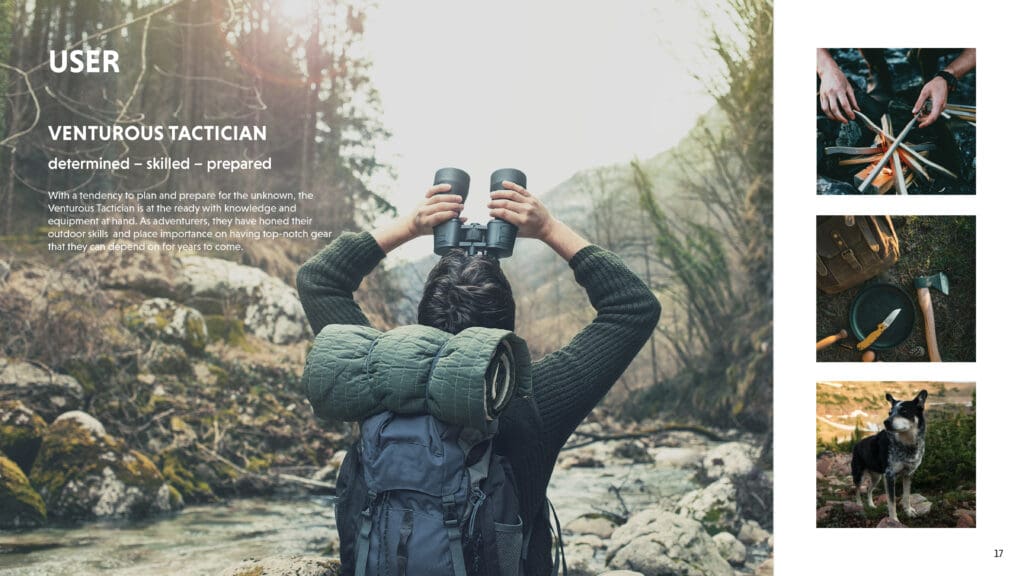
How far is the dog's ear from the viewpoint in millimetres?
3678

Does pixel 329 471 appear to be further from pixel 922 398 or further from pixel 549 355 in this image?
pixel 922 398

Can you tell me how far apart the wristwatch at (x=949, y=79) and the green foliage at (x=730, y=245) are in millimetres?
658

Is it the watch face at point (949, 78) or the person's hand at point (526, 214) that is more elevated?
the watch face at point (949, 78)

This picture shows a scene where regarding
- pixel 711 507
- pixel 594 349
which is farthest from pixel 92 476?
pixel 711 507

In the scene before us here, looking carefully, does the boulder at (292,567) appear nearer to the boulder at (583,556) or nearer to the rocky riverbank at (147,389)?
the rocky riverbank at (147,389)

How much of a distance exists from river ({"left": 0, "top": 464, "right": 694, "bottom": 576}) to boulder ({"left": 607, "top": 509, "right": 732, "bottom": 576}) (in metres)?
0.09

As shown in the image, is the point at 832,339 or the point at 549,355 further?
the point at 832,339

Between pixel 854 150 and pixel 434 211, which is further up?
pixel 854 150

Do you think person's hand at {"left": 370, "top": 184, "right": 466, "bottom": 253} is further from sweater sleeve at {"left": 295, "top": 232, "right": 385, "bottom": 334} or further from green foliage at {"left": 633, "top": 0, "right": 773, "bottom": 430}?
green foliage at {"left": 633, "top": 0, "right": 773, "bottom": 430}

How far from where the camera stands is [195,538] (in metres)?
3.46

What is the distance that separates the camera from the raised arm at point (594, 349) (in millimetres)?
2471

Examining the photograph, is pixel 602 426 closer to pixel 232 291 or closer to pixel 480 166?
pixel 480 166

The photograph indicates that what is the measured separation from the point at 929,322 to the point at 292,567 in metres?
2.54

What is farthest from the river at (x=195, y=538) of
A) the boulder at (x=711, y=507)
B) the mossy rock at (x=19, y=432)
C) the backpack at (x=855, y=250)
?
the backpack at (x=855, y=250)
